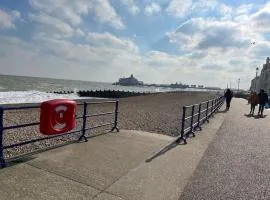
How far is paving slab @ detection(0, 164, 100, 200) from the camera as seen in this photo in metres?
4.15

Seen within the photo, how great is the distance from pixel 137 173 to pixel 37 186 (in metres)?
1.80

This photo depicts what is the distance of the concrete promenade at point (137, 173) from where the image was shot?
4504 mm

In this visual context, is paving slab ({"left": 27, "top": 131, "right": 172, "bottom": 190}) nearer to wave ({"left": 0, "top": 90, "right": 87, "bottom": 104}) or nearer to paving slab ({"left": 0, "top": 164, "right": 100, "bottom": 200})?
paving slab ({"left": 0, "top": 164, "right": 100, "bottom": 200})

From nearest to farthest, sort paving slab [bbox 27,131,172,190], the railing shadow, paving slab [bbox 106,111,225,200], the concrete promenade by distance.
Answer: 1. the concrete promenade
2. paving slab [bbox 106,111,225,200]
3. paving slab [bbox 27,131,172,190]
4. the railing shadow

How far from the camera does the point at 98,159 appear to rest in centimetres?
614

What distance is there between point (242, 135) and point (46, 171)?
830 cm

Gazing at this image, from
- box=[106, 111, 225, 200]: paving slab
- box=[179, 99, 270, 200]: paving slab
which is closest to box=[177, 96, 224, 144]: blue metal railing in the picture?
box=[179, 99, 270, 200]: paving slab

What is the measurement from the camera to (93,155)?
6.42 metres

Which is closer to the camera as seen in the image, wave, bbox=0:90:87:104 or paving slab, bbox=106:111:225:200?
paving slab, bbox=106:111:225:200

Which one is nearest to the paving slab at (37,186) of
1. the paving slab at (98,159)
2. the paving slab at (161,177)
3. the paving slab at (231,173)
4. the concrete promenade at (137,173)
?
the concrete promenade at (137,173)

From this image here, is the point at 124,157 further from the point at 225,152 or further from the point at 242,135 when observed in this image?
the point at 242,135

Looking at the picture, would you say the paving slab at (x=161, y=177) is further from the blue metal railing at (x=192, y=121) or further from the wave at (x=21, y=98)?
the wave at (x=21, y=98)

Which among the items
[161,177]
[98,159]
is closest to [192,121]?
[98,159]

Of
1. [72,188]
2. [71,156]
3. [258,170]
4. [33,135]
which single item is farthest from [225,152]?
[33,135]
